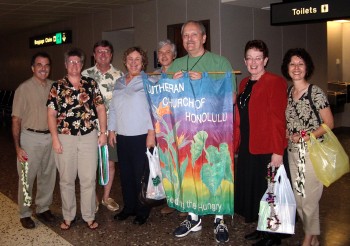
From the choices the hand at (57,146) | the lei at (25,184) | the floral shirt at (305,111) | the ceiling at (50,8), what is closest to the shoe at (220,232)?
the floral shirt at (305,111)

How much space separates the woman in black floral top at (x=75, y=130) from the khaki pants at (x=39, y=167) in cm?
27

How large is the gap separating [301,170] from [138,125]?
143cm

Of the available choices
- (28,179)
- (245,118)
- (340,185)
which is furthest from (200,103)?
(340,185)

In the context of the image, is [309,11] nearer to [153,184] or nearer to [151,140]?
[151,140]

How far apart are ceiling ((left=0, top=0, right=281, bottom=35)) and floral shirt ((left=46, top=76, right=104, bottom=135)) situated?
378 cm

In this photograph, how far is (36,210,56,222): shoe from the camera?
3.70 meters

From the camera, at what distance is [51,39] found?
10633 millimetres

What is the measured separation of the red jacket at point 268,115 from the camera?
276cm

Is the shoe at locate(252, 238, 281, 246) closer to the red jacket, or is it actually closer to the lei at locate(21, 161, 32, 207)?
the red jacket

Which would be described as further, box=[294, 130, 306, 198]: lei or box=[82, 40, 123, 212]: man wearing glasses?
box=[82, 40, 123, 212]: man wearing glasses

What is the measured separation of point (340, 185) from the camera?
15.6 ft

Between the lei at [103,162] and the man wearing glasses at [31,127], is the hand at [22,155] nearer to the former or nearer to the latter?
the man wearing glasses at [31,127]

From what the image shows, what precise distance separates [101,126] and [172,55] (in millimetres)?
974

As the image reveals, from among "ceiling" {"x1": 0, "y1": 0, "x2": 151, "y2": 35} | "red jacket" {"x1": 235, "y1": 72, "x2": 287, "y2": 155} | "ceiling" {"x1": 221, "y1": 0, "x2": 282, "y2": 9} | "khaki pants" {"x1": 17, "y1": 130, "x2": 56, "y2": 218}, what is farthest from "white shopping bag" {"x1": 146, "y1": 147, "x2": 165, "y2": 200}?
"ceiling" {"x1": 0, "y1": 0, "x2": 151, "y2": 35}
